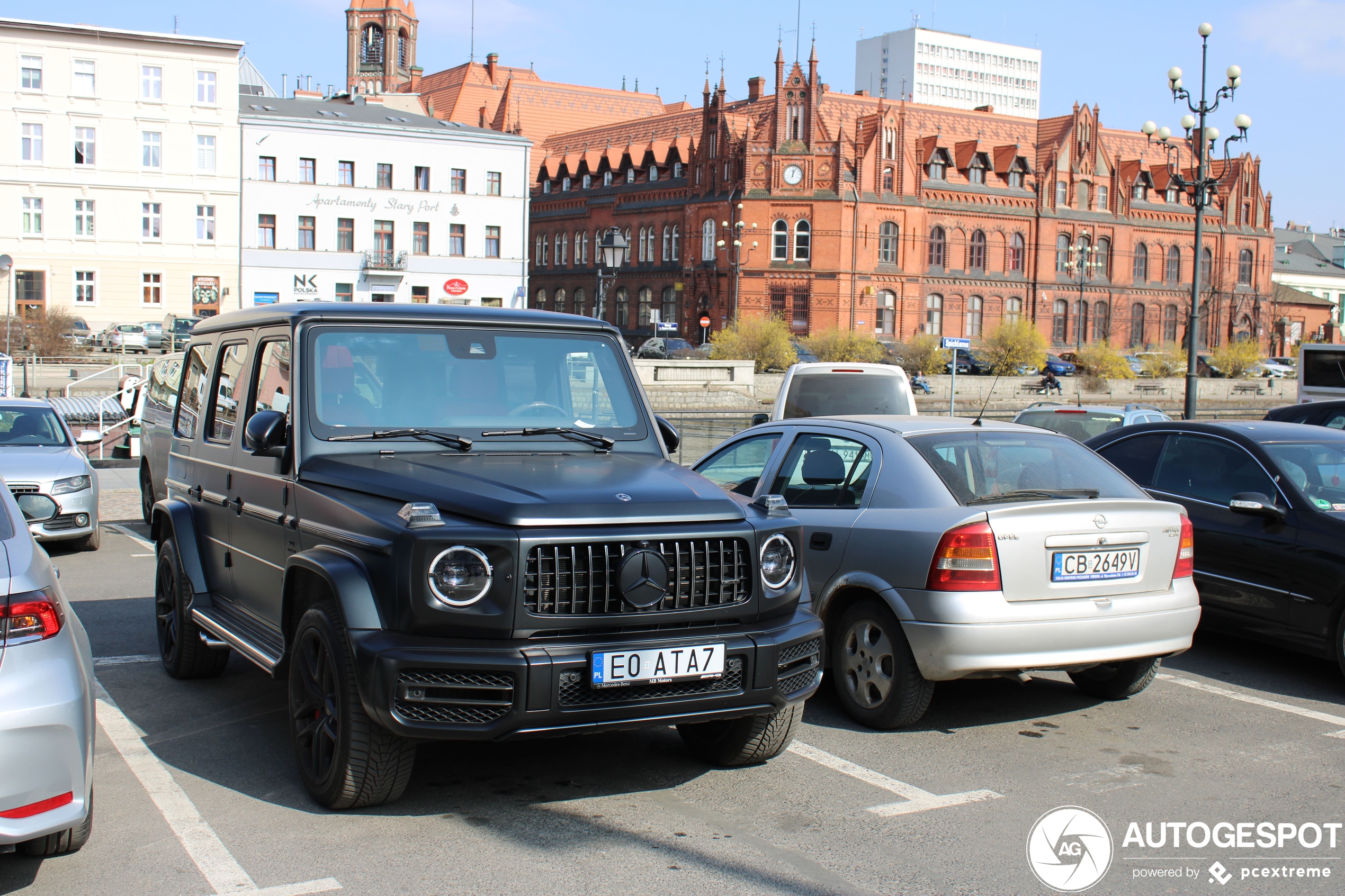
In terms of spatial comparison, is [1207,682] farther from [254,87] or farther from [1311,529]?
[254,87]

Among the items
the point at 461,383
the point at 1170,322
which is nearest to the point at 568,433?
the point at 461,383

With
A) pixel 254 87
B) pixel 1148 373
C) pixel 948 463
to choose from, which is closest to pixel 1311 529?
pixel 948 463

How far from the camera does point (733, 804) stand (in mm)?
5031

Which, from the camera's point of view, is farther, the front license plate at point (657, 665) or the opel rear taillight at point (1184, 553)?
the opel rear taillight at point (1184, 553)

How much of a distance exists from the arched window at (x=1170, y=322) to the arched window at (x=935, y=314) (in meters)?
20.4

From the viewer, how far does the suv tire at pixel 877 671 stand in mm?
6047

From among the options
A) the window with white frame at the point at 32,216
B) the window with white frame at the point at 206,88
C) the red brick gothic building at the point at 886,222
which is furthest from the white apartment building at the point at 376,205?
the red brick gothic building at the point at 886,222

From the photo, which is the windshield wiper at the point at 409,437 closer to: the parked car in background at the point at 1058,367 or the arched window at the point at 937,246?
the parked car in background at the point at 1058,367

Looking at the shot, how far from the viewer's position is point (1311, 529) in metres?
7.45

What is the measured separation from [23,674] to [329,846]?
1271mm

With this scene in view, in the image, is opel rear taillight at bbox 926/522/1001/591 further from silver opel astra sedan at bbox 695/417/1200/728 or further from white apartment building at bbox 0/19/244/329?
white apartment building at bbox 0/19/244/329

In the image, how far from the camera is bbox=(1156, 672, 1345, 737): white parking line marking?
6551 millimetres

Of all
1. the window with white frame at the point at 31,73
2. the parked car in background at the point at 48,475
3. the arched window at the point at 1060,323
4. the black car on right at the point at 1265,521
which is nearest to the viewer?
the black car on right at the point at 1265,521

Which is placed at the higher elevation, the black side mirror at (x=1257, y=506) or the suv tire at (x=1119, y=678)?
the black side mirror at (x=1257, y=506)
